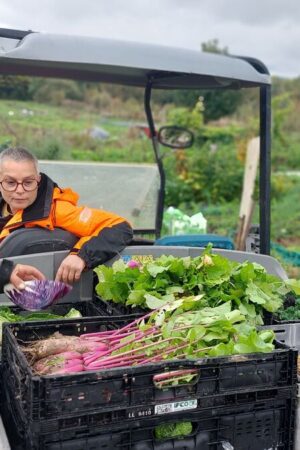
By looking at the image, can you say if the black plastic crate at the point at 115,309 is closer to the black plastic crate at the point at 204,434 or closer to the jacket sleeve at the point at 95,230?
the jacket sleeve at the point at 95,230

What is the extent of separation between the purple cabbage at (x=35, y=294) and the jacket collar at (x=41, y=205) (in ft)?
1.65

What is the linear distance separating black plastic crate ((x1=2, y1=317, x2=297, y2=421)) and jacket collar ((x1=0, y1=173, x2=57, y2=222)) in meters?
1.08

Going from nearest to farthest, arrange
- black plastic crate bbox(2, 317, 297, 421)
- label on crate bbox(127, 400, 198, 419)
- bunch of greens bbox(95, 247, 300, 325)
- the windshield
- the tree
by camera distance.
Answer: black plastic crate bbox(2, 317, 297, 421), label on crate bbox(127, 400, 198, 419), bunch of greens bbox(95, 247, 300, 325), the windshield, the tree

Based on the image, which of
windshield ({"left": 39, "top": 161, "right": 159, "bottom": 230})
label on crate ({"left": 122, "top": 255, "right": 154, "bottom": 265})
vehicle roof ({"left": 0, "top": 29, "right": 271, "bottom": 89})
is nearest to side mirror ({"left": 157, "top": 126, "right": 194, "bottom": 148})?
windshield ({"left": 39, "top": 161, "right": 159, "bottom": 230})

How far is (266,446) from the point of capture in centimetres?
240

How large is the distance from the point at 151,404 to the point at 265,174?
2.39 m

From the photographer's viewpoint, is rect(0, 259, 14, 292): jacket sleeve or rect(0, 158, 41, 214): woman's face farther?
rect(0, 158, 41, 214): woman's face

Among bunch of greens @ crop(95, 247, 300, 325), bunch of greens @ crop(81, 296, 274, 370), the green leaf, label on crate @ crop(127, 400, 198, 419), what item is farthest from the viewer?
the green leaf

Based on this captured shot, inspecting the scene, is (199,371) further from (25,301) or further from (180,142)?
(180,142)

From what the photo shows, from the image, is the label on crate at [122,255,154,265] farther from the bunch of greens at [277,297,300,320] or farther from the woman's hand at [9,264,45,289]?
the bunch of greens at [277,297,300,320]

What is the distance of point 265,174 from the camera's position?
4223mm

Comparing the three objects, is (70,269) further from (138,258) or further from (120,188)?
(120,188)

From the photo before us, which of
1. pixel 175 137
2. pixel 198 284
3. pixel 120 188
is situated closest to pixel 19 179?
pixel 198 284

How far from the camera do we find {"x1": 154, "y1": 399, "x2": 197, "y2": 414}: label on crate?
7.11 ft
